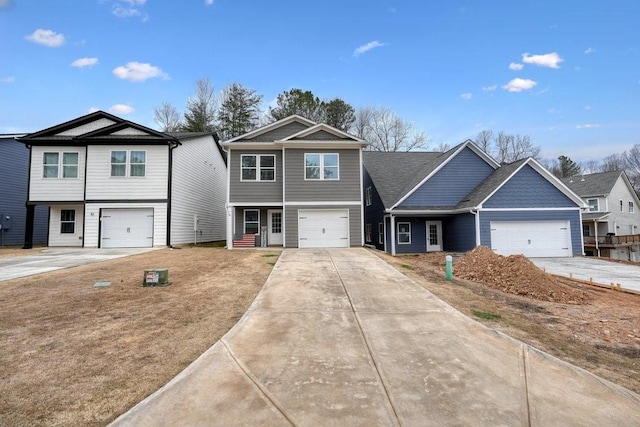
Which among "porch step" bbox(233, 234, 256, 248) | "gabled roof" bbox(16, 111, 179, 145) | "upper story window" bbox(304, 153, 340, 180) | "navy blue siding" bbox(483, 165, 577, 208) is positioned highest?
"gabled roof" bbox(16, 111, 179, 145)

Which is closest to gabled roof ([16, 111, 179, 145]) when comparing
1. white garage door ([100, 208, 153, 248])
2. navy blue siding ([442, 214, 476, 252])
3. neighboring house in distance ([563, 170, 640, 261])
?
white garage door ([100, 208, 153, 248])

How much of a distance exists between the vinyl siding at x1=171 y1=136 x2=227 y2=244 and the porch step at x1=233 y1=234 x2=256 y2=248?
3365 millimetres

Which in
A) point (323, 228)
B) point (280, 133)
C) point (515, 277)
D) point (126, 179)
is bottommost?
point (515, 277)

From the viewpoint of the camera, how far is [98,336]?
172 inches

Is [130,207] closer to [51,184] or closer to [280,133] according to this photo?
[51,184]

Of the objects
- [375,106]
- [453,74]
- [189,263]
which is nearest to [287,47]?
[453,74]

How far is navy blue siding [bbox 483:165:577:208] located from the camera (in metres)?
17.2

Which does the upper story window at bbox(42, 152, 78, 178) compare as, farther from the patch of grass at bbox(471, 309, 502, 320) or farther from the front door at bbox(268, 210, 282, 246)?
the patch of grass at bbox(471, 309, 502, 320)

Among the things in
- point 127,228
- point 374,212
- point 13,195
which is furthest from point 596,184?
point 13,195

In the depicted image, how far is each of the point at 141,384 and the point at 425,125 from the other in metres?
36.7

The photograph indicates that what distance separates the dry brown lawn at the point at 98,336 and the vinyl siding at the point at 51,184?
33.5 ft

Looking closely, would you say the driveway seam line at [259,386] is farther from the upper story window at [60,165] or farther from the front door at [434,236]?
the upper story window at [60,165]

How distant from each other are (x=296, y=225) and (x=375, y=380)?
13.7 m

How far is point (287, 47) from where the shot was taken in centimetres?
1761
